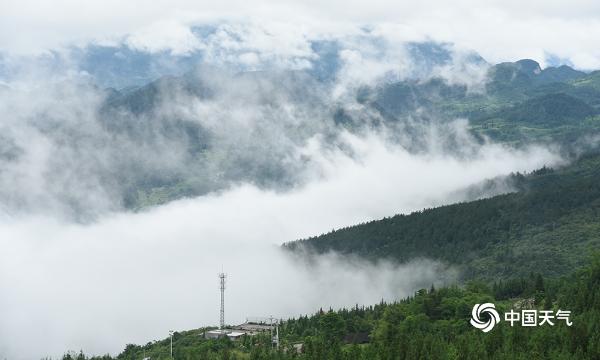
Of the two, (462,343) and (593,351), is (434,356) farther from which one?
(593,351)

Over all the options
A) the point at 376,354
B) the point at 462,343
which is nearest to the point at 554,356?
the point at 462,343

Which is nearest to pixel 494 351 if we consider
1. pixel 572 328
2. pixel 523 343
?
pixel 523 343

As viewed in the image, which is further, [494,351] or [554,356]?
[494,351]

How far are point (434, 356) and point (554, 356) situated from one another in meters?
27.4

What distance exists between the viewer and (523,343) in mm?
198125

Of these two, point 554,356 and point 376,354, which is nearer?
point 554,356

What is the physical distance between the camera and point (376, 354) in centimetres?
19888

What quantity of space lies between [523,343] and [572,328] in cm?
1266

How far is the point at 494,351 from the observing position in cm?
19700

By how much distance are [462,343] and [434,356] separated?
10.8 metres

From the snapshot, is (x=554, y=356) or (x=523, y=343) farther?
(x=523, y=343)

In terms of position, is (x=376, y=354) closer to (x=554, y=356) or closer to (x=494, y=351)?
(x=494, y=351)

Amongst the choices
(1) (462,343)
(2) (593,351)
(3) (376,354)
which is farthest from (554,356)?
(3) (376,354)

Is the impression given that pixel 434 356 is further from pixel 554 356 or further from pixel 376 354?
pixel 554 356
